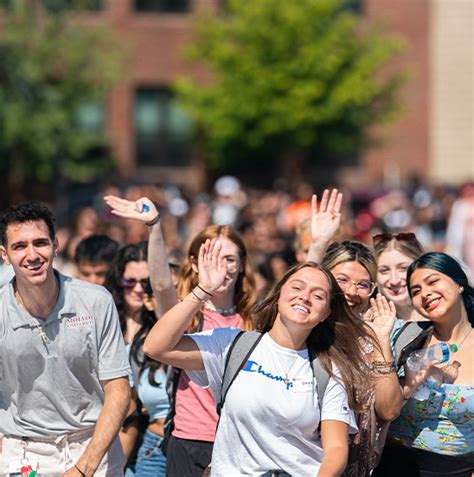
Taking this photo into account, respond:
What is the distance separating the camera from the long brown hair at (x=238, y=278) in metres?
6.68

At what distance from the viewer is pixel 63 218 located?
29.4m

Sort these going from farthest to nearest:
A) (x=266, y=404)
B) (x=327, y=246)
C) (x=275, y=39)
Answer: (x=275, y=39) → (x=327, y=246) → (x=266, y=404)

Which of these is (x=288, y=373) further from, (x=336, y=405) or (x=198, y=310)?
(x=198, y=310)

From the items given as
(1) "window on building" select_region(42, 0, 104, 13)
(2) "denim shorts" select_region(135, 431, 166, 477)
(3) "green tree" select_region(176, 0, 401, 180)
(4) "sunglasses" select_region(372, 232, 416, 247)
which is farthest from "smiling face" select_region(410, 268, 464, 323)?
(3) "green tree" select_region(176, 0, 401, 180)

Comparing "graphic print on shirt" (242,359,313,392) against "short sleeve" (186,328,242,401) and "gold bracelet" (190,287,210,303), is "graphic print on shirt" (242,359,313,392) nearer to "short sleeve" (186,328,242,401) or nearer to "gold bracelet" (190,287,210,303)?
"short sleeve" (186,328,242,401)

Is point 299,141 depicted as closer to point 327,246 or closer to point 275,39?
point 275,39

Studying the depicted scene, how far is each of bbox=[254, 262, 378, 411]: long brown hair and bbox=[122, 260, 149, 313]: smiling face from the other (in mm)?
1796

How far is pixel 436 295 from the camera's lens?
5828 mm

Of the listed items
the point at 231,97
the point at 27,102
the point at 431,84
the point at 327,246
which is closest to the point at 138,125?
the point at 231,97

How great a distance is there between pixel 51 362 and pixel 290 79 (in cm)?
2413

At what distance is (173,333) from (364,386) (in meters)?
0.95

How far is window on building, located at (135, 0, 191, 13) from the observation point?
114 ft

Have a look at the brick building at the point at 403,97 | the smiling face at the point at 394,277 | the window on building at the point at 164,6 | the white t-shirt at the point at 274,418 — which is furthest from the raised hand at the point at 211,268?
the window on building at the point at 164,6

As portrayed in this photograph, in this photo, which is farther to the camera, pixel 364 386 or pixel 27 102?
pixel 27 102
